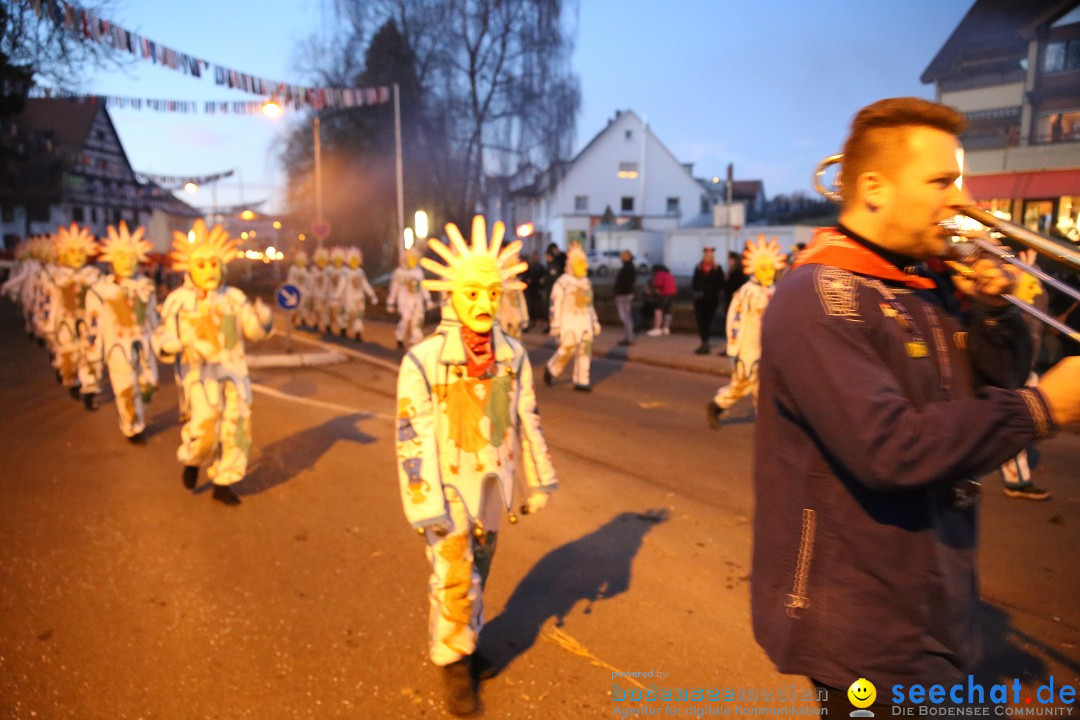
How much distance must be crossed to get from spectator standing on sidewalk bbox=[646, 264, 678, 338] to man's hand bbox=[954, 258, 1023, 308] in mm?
16645

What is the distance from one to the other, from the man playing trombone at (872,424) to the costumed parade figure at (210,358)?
18.9 feet

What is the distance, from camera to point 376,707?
369 cm

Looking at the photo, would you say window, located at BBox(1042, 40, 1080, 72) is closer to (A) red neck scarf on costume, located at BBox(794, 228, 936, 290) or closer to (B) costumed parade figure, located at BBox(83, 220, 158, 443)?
(B) costumed parade figure, located at BBox(83, 220, 158, 443)

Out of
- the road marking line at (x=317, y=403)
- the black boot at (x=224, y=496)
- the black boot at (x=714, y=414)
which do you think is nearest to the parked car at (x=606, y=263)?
the road marking line at (x=317, y=403)

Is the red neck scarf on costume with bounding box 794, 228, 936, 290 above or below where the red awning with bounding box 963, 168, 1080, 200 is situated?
below

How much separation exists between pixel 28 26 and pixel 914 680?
58.5 feet

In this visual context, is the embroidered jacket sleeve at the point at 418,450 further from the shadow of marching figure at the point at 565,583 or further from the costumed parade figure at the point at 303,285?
the costumed parade figure at the point at 303,285

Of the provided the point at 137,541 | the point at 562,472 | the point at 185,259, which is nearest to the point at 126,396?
the point at 185,259

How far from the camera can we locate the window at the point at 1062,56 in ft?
71.8

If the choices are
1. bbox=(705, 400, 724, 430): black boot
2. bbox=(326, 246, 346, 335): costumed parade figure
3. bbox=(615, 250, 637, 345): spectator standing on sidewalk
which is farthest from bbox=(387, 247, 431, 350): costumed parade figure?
bbox=(705, 400, 724, 430): black boot

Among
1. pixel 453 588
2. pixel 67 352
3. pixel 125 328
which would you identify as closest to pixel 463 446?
pixel 453 588

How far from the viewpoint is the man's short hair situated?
1735 millimetres

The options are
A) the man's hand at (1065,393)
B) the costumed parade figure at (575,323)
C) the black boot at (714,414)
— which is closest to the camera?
the man's hand at (1065,393)

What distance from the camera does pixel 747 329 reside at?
9164 millimetres
